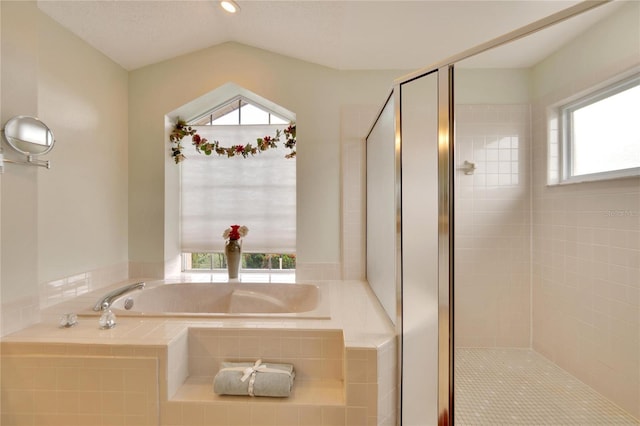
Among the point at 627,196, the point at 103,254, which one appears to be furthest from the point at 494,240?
the point at 103,254

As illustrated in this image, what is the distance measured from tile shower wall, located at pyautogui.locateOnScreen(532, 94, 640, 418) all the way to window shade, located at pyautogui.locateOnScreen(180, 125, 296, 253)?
6.14 ft

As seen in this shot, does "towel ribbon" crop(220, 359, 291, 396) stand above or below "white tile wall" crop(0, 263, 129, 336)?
below

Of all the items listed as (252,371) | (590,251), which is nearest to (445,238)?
(590,251)

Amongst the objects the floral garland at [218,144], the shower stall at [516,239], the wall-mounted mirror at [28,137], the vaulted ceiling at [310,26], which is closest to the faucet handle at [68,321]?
the wall-mounted mirror at [28,137]

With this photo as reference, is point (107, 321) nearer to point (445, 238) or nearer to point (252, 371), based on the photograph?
point (252, 371)

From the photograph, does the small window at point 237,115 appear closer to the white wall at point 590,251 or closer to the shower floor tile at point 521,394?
the white wall at point 590,251

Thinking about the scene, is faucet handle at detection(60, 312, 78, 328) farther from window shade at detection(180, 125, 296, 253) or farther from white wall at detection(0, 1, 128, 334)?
window shade at detection(180, 125, 296, 253)

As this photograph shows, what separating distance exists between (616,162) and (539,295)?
2.05 feet

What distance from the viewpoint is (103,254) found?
2207 millimetres

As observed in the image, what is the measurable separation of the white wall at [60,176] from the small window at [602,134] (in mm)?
2657

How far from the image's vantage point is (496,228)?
1.36 m

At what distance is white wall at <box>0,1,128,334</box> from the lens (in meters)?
1.51

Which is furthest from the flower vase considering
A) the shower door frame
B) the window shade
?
the shower door frame

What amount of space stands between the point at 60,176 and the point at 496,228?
101 inches
